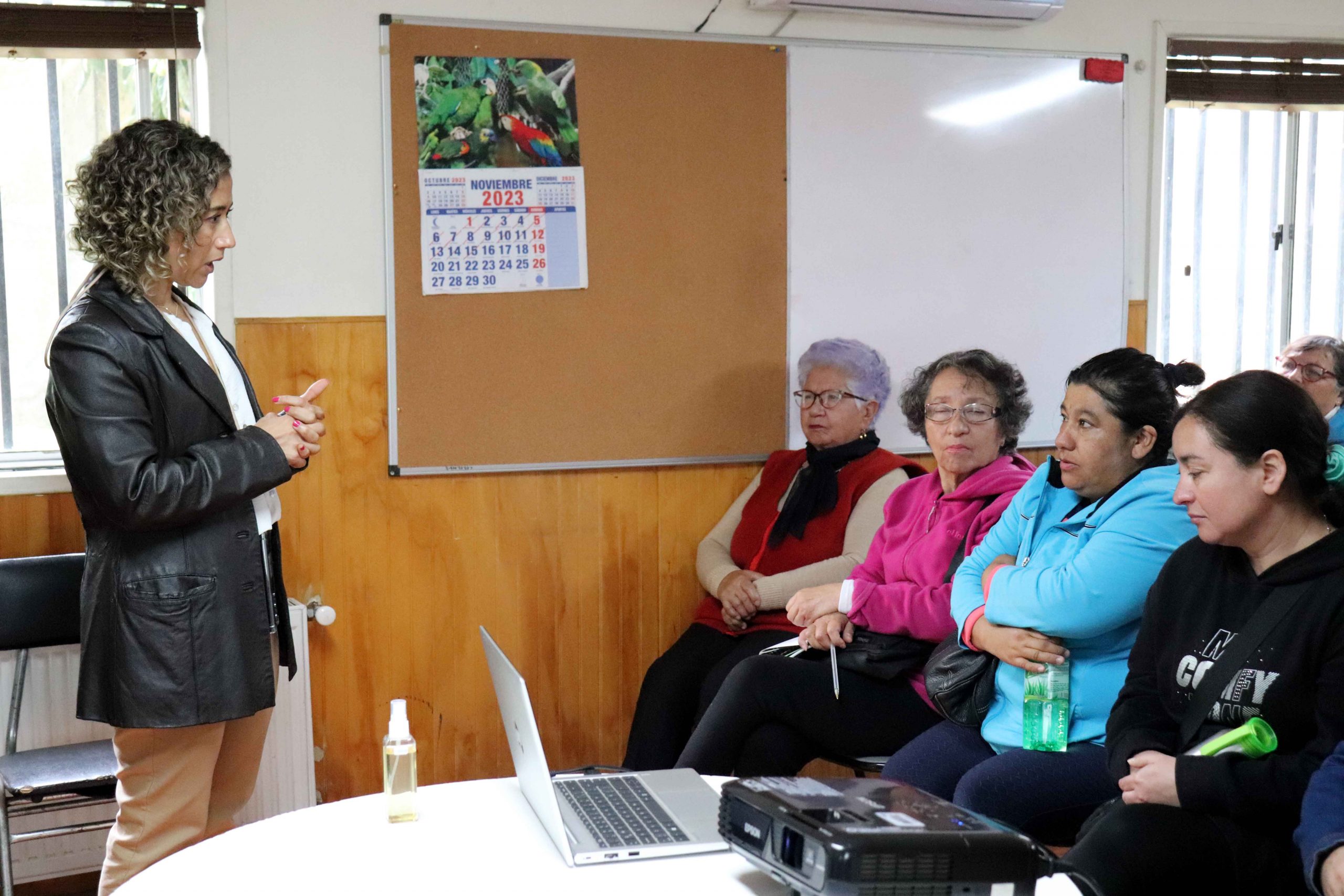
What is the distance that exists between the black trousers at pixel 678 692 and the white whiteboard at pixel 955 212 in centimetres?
66

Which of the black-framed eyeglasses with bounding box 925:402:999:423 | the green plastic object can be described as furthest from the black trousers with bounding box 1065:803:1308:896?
the black-framed eyeglasses with bounding box 925:402:999:423

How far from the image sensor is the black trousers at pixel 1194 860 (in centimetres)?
164

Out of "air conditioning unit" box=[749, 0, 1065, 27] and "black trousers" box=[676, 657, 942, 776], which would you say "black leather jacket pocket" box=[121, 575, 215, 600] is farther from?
"air conditioning unit" box=[749, 0, 1065, 27]

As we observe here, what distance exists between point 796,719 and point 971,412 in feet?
2.45

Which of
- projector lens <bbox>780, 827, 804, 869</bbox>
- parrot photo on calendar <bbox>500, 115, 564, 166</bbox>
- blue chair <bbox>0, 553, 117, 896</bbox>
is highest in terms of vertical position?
parrot photo on calendar <bbox>500, 115, 564, 166</bbox>

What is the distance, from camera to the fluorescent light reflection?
3.42 metres

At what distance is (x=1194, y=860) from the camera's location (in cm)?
166

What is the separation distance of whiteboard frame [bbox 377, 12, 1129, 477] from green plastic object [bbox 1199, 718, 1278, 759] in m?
1.77

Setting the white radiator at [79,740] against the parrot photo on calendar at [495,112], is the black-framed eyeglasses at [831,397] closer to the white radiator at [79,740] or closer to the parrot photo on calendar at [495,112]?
the parrot photo on calendar at [495,112]

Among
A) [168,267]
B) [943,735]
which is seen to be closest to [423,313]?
[168,267]

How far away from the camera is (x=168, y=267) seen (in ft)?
6.66

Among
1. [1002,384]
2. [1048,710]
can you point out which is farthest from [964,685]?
[1002,384]

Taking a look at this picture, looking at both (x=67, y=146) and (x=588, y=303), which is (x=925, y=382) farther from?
(x=67, y=146)

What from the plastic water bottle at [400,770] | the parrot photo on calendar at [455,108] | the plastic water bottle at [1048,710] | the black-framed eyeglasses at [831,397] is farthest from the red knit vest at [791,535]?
the plastic water bottle at [400,770]
